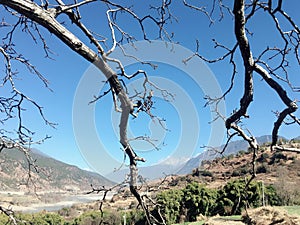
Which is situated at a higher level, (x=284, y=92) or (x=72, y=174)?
(x=72, y=174)

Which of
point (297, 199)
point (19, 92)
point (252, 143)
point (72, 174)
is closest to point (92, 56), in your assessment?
point (252, 143)

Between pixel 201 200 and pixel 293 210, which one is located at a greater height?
pixel 201 200

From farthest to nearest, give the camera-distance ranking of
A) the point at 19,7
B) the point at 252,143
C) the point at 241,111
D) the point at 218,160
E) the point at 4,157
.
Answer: the point at 4,157
the point at 218,160
the point at 252,143
the point at 241,111
the point at 19,7

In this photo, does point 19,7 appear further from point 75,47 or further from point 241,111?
point 241,111

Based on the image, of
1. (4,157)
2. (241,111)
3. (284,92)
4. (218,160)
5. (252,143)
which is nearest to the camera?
(284,92)

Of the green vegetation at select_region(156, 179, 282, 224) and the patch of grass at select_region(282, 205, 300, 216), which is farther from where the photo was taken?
the green vegetation at select_region(156, 179, 282, 224)

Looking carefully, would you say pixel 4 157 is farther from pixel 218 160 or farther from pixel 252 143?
pixel 252 143

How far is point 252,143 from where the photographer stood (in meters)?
1.86

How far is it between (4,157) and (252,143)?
7.50 feet

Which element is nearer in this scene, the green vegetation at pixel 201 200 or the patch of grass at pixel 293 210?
the patch of grass at pixel 293 210

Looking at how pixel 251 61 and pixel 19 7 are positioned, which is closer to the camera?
pixel 19 7

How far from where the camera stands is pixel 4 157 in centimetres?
312

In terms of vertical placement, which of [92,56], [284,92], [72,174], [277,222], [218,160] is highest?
A: [72,174]

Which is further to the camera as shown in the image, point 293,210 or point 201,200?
point 201,200
